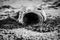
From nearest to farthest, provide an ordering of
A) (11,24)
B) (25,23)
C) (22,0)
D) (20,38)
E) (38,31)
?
(20,38) < (38,31) < (25,23) < (11,24) < (22,0)

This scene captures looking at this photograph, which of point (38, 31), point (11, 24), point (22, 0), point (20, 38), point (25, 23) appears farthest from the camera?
point (22, 0)

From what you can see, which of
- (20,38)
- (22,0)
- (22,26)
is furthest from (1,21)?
(22,0)

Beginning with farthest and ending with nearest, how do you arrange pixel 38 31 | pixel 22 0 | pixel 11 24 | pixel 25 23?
pixel 22 0 < pixel 11 24 < pixel 25 23 < pixel 38 31

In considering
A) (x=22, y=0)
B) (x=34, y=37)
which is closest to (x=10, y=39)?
(x=34, y=37)

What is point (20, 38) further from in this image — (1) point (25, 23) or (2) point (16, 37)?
(1) point (25, 23)

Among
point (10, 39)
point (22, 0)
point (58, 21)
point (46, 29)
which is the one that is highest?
point (22, 0)

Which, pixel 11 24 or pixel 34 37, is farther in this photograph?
pixel 11 24

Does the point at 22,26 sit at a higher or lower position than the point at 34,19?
lower

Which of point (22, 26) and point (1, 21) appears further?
point (1, 21)

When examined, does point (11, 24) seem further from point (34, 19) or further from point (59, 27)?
point (59, 27)
